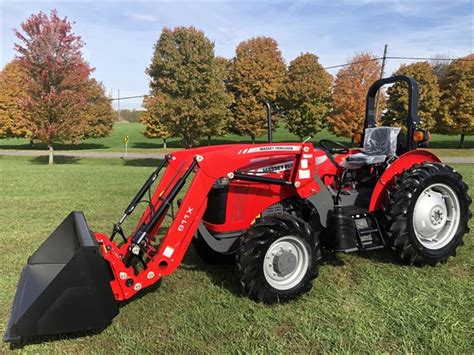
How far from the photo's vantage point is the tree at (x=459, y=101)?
98.0 feet

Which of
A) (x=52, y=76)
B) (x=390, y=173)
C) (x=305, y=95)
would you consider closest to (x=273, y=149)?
(x=390, y=173)

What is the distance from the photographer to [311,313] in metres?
3.43

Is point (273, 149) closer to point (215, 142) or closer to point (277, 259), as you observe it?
point (277, 259)

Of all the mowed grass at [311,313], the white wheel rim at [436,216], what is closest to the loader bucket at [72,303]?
the mowed grass at [311,313]

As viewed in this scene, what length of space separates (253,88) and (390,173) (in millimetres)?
26957

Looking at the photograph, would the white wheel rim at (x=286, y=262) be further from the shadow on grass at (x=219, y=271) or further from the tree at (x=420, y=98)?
the tree at (x=420, y=98)

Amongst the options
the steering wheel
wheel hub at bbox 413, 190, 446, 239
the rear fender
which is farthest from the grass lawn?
the steering wheel

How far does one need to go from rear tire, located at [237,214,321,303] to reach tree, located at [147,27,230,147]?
1566cm

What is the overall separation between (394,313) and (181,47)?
17.7 meters

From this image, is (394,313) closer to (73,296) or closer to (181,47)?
(73,296)

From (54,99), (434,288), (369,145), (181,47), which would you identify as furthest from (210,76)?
(434,288)

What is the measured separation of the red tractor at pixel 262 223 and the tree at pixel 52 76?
59.0 feet

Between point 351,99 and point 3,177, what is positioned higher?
point 351,99

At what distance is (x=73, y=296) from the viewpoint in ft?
9.66
